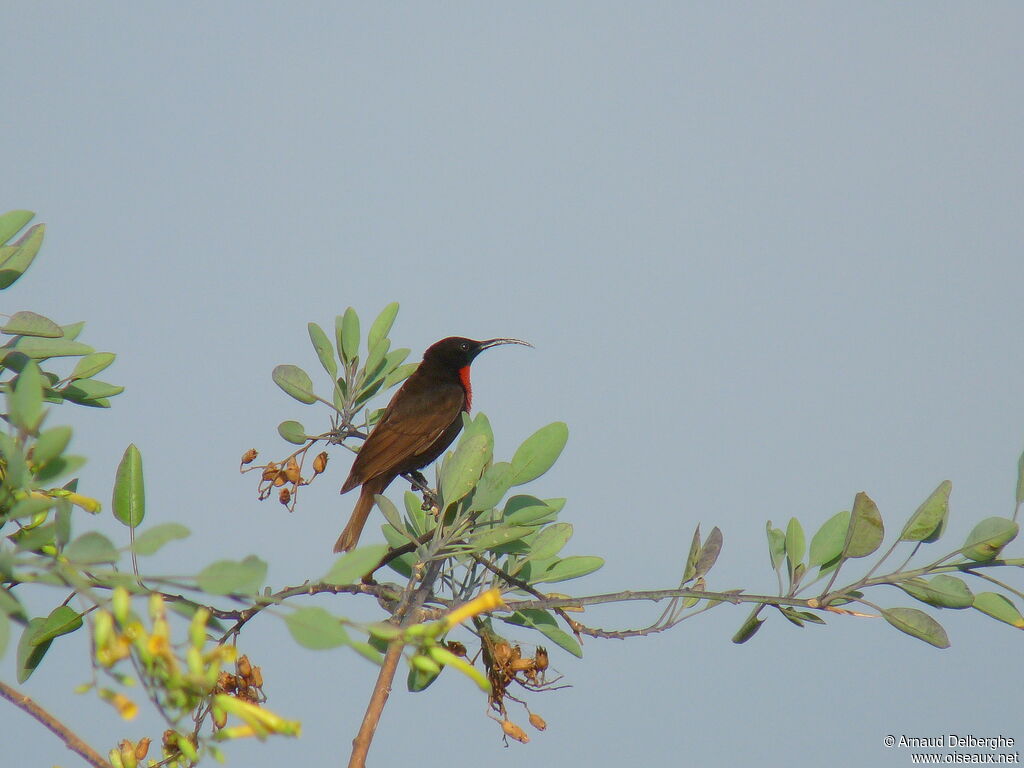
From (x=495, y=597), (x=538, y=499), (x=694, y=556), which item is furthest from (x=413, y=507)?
(x=495, y=597)

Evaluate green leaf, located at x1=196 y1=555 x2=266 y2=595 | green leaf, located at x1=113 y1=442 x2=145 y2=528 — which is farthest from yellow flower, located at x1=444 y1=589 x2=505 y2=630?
green leaf, located at x1=113 y1=442 x2=145 y2=528

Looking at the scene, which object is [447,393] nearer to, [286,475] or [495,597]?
[286,475]

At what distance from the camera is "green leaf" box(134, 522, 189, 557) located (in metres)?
1.27

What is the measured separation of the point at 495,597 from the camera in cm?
137

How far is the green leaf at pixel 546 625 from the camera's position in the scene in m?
2.38

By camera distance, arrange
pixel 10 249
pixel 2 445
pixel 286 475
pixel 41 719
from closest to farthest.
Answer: pixel 2 445
pixel 41 719
pixel 10 249
pixel 286 475

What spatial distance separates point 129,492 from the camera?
1972 mm

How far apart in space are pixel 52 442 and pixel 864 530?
4.89 ft

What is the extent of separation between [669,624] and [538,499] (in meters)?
0.37

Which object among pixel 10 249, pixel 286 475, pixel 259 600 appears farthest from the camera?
pixel 286 475

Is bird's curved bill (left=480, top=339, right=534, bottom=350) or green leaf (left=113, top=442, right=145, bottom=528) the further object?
bird's curved bill (left=480, top=339, right=534, bottom=350)

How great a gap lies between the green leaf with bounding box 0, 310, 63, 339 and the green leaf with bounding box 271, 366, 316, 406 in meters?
1.14

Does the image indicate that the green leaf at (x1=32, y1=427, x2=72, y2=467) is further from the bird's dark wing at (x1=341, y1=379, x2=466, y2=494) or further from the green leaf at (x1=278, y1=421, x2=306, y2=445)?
the bird's dark wing at (x1=341, y1=379, x2=466, y2=494)

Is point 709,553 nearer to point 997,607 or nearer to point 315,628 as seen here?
point 997,607
